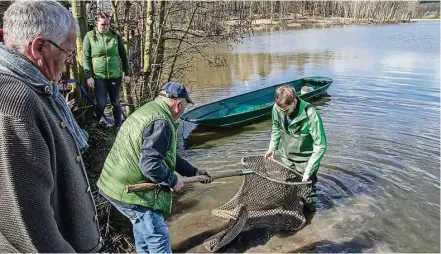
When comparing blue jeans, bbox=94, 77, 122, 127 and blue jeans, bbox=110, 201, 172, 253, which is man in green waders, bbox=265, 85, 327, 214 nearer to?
blue jeans, bbox=110, 201, 172, 253

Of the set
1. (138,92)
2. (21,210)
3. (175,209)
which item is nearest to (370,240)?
(175,209)

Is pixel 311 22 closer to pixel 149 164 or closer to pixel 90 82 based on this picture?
pixel 90 82

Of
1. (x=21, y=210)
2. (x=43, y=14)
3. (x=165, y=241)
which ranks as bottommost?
(x=165, y=241)

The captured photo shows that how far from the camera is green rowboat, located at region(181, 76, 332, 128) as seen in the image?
9914mm

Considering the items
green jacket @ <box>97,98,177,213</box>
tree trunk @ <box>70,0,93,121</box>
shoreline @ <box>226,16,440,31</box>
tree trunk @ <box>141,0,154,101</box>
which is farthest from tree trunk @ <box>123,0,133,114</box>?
shoreline @ <box>226,16,440,31</box>

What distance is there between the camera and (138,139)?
3.16 meters

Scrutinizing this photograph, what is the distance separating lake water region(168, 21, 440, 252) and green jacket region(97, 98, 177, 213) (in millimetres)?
1913

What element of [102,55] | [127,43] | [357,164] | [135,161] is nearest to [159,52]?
[127,43]

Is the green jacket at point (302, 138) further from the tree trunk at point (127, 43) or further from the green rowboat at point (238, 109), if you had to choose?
the green rowboat at point (238, 109)

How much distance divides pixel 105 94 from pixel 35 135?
17.6ft

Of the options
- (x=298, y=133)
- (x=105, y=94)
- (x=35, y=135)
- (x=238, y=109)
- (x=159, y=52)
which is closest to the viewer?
(x=35, y=135)

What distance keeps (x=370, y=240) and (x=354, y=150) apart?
3633 millimetres

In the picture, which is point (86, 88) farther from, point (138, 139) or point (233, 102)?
point (233, 102)

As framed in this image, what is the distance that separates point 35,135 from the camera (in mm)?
1460
